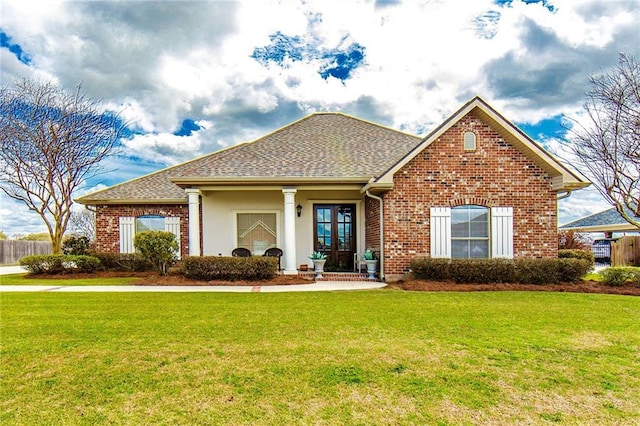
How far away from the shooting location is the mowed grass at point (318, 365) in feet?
11.5

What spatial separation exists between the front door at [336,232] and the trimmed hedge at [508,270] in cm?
399

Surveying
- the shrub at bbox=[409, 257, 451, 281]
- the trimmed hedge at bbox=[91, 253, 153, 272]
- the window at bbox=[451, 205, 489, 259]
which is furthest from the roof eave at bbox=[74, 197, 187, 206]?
the window at bbox=[451, 205, 489, 259]

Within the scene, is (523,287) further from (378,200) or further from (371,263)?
(378,200)

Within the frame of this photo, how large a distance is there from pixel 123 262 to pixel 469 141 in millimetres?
12711

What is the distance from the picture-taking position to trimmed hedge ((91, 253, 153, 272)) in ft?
48.8

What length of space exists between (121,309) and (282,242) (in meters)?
7.69

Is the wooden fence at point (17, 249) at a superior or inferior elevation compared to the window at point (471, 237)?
inferior

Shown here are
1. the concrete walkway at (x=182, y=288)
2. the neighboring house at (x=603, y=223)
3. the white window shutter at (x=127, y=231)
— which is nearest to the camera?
the concrete walkway at (x=182, y=288)

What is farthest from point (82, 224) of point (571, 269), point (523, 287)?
point (571, 269)

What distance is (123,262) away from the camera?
→ 1503cm

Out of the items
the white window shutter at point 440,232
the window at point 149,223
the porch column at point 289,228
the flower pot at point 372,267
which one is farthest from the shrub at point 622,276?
the window at point 149,223

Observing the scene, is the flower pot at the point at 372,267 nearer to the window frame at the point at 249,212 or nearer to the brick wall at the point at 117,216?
the window frame at the point at 249,212

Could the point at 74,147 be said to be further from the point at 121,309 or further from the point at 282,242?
the point at 121,309

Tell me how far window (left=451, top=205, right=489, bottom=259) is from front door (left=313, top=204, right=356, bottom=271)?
378cm
